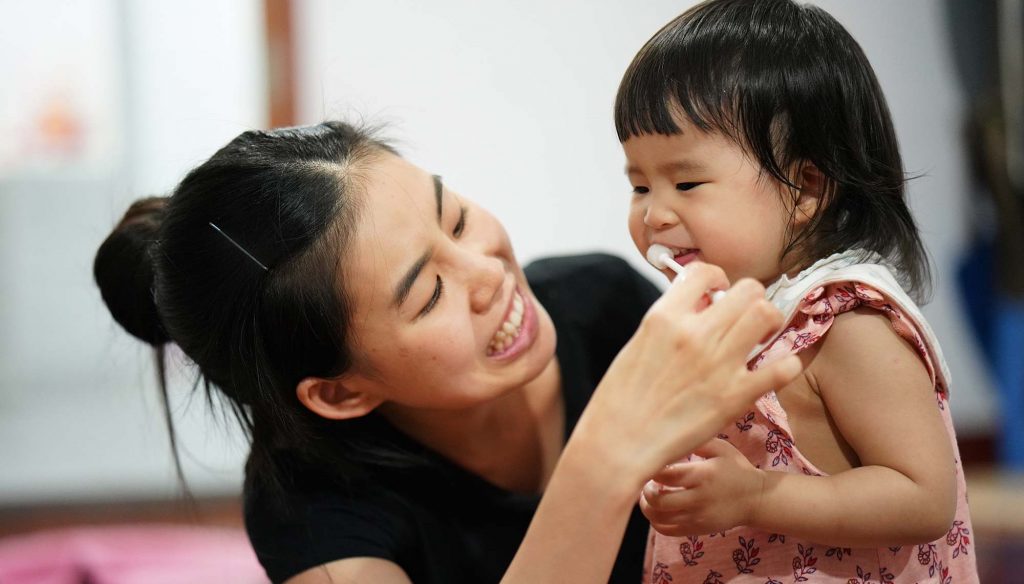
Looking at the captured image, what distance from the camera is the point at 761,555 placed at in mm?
963

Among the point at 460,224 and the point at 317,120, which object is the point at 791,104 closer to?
the point at 460,224

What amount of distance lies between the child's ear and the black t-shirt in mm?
500

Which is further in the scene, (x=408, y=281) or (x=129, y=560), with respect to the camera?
(x=129, y=560)

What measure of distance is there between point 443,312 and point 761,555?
38 cm

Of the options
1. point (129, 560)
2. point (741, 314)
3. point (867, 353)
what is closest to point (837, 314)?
point (867, 353)

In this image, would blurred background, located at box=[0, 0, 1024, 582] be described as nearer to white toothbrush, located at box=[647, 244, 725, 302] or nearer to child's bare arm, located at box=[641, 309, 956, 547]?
white toothbrush, located at box=[647, 244, 725, 302]

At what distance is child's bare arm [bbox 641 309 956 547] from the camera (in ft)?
2.75

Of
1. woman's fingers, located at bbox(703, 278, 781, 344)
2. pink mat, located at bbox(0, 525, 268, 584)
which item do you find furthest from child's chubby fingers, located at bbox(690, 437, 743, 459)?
pink mat, located at bbox(0, 525, 268, 584)

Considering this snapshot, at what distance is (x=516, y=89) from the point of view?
8.35ft

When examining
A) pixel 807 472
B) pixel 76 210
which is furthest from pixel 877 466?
pixel 76 210

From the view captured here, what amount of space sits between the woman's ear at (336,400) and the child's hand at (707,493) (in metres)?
0.40

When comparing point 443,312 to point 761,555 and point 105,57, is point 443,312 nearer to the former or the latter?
point 761,555

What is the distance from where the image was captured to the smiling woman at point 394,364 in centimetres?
80

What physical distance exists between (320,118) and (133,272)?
4.31 feet
